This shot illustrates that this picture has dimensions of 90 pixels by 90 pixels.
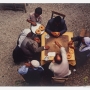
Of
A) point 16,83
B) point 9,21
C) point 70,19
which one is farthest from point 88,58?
point 9,21

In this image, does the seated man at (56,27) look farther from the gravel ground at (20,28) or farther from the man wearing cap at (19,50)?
the gravel ground at (20,28)

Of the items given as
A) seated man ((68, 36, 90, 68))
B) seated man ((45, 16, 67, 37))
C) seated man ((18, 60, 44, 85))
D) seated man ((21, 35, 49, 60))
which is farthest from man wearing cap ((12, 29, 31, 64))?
seated man ((68, 36, 90, 68))

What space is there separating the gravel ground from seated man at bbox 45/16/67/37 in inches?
42.8

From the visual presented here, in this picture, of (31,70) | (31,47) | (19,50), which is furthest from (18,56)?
(31,70)

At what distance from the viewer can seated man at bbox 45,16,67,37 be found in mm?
6348

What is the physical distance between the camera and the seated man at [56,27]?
635cm

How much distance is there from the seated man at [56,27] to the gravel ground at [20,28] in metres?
1.09

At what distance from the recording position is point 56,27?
6539 mm

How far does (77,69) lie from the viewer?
6.77 meters

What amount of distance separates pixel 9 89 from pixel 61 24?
3043mm

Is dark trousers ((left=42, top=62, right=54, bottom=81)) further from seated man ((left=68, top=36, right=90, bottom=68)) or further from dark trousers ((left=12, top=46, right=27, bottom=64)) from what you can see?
seated man ((left=68, top=36, right=90, bottom=68))

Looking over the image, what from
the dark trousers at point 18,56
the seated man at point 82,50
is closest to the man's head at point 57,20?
the seated man at point 82,50

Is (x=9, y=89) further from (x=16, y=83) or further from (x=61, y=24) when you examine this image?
(x=61, y=24)

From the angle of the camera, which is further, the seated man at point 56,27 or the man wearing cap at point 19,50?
the seated man at point 56,27
